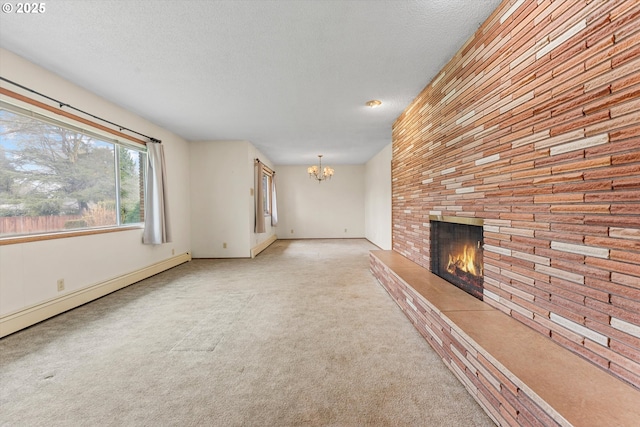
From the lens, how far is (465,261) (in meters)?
2.32

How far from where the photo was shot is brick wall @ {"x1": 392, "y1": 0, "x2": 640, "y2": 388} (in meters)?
1.09

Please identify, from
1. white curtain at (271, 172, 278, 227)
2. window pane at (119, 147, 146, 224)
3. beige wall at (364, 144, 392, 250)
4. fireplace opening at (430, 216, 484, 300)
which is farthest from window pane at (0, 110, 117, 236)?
beige wall at (364, 144, 392, 250)

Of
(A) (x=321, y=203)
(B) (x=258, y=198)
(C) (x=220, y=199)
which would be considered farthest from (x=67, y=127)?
(A) (x=321, y=203)

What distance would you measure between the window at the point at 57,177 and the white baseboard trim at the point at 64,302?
692mm

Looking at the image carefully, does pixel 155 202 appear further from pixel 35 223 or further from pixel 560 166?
pixel 560 166

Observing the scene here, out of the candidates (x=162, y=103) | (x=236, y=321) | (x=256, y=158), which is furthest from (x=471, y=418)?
(x=256, y=158)

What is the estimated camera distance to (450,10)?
1865 mm

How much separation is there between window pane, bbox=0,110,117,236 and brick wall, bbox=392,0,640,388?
3.93 metres

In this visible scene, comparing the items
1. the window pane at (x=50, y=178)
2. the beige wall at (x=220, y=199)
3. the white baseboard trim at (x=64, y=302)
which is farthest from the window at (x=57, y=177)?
the beige wall at (x=220, y=199)

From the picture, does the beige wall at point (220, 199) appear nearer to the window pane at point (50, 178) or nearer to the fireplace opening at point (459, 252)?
the window pane at point (50, 178)

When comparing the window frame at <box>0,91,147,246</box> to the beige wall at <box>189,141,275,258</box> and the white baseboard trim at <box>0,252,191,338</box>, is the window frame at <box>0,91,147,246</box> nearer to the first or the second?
the white baseboard trim at <box>0,252,191,338</box>

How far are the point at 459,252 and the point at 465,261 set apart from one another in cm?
13

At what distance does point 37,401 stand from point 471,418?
2303 mm

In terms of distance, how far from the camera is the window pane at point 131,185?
3.79 m
